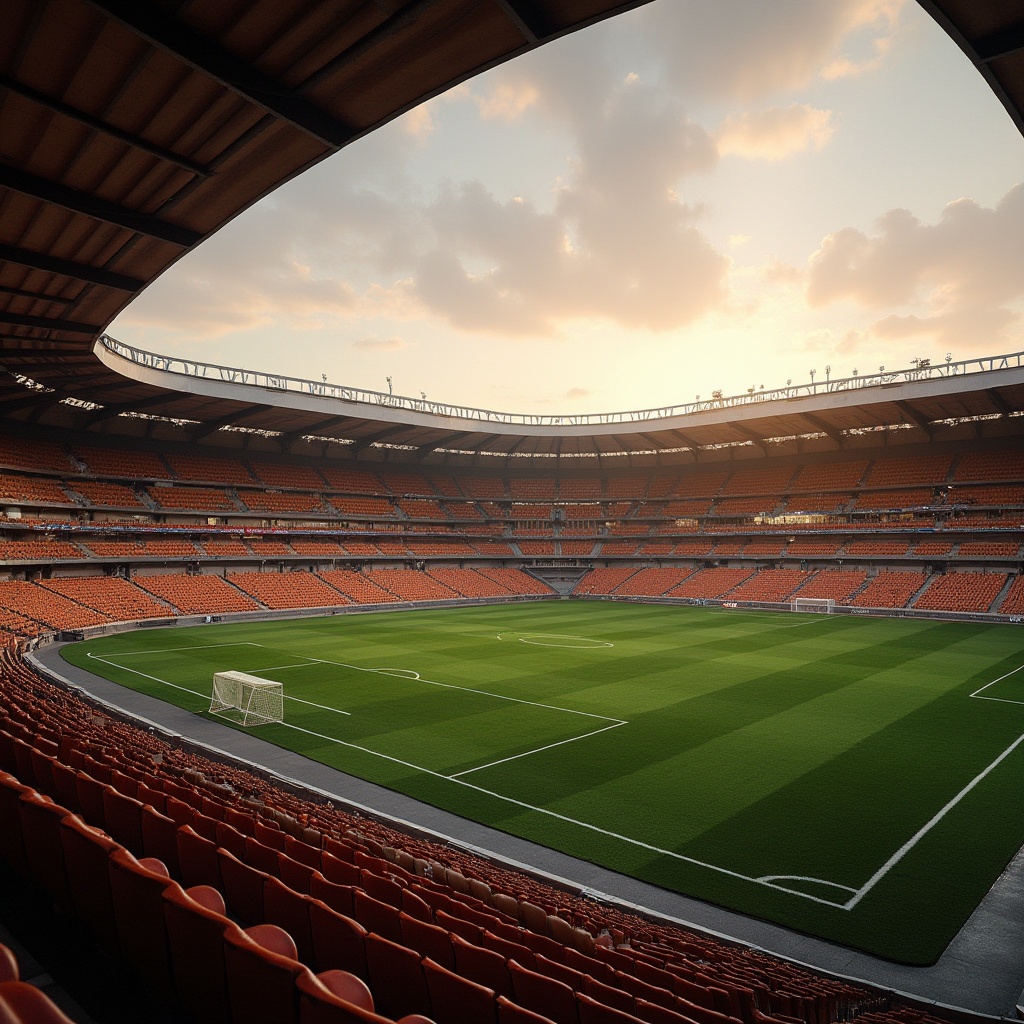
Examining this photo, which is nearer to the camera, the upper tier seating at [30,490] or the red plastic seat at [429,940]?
the red plastic seat at [429,940]

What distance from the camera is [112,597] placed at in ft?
150

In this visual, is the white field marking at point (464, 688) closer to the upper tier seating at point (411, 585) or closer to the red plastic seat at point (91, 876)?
the red plastic seat at point (91, 876)

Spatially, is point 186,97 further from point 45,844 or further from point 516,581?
point 516,581

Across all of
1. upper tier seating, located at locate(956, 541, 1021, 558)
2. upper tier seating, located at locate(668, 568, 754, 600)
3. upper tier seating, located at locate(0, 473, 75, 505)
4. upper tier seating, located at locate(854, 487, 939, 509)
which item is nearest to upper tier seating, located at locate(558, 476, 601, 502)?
upper tier seating, located at locate(668, 568, 754, 600)

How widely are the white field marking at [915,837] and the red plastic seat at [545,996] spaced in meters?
9.34

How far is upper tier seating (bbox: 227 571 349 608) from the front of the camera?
2133 inches

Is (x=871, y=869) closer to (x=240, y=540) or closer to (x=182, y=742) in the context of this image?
(x=182, y=742)

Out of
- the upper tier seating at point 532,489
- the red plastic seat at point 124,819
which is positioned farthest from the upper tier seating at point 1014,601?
the red plastic seat at point 124,819

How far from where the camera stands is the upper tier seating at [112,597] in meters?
43.7

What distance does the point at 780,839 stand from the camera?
13.7 metres

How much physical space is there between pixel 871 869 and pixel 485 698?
49.6 feet

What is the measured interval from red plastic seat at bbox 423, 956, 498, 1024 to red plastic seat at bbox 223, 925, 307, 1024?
1171 millimetres

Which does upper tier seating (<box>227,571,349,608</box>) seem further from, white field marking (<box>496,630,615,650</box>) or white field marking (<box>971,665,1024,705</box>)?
white field marking (<box>971,665,1024,705</box>)

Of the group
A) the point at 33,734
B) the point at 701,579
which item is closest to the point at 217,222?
the point at 33,734
